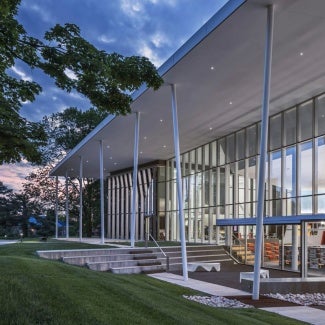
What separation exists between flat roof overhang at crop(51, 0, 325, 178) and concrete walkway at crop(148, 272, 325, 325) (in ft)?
23.1

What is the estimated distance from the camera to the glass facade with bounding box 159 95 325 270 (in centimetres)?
2092

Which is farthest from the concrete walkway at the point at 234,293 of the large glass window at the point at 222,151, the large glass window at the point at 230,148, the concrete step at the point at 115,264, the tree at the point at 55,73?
the large glass window at the point at 222,151

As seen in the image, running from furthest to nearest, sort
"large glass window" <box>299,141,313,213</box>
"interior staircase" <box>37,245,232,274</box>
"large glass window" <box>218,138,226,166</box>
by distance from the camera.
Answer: "large glass window" <box>218,138,226,166</box> < "large glass window" <box>299,141,313,213</box> < "interior staircase" <box>37,245,232,274</box>

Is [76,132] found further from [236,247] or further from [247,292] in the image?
[247,292]

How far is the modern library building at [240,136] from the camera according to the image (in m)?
13.2

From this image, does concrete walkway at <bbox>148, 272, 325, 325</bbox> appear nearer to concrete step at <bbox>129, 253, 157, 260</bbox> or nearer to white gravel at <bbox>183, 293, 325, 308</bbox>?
white gravel at <bbox>183, 293, 325, 308</bbox>

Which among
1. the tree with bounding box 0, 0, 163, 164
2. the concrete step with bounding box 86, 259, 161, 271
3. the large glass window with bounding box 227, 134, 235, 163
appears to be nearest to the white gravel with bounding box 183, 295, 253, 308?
the tree with bounding box 0, 0, 163, 164

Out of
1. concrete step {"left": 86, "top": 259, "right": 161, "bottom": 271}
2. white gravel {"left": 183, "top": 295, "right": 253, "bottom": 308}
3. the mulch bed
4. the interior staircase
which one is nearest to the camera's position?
white gravel {"left": 183, "top": 295, "right": 253, "bottom": 308}

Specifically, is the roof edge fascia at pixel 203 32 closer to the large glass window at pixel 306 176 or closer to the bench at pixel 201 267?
the bench at pixel 201 267

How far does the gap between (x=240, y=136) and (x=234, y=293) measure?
48.8 feet

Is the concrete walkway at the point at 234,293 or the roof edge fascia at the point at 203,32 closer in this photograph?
the concrete walkway at the point at 234,293

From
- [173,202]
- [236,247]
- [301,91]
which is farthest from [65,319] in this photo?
[173,202]

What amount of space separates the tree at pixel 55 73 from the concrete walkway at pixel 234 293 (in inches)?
251

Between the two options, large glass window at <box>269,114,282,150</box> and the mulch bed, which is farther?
large glass window at <box>269,114,282,150</box>
